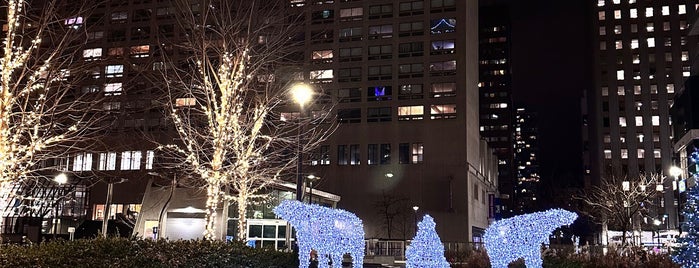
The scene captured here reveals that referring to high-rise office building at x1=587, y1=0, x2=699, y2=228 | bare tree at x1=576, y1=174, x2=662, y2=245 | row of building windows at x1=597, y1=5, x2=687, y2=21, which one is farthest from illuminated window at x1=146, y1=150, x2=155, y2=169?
row of building windows at x1=597, y1=5, x2=687, y2=21

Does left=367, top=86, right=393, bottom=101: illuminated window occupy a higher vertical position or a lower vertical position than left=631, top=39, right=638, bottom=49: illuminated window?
lower

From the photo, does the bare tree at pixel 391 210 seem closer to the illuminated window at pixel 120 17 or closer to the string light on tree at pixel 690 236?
the illuminated window at pixel 120 17

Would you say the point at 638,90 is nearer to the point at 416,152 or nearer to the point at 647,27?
the point at 647,27

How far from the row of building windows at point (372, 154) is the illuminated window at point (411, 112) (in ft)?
11.1

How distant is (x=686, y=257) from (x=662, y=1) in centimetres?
13497

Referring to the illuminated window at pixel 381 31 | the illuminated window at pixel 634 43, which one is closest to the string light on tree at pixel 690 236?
the illuminated window at pixel 381 31

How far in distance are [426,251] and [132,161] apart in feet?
224

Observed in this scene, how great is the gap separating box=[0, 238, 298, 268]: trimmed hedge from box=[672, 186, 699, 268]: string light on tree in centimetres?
1089

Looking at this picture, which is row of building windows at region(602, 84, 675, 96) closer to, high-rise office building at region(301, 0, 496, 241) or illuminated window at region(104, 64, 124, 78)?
high-rise office building at region(301, 0, 496, 241)

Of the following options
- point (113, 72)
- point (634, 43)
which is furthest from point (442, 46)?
point (634, 43)

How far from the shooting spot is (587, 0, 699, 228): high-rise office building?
13088cm

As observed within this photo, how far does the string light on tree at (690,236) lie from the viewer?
53.0 ft

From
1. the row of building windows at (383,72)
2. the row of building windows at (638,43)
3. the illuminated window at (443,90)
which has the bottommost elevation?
the illuminated window at (443,90)

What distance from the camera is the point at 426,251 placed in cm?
1802
